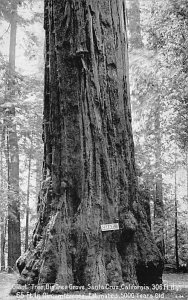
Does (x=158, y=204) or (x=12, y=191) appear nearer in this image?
(x=12, y=191)

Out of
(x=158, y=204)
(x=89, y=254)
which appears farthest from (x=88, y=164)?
(x=158, y=204)

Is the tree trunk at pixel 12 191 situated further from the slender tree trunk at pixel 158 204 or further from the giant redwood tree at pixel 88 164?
the giant redwood tree at pixel 88 164

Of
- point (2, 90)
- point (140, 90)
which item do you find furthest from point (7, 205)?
point (140, 90)

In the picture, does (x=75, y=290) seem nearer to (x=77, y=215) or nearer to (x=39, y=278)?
(x=39, y=278)

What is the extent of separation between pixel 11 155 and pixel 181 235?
848cm

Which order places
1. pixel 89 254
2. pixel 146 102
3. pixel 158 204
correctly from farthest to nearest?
pixel 158 204 → pixel 146 102 → pixel 89 254

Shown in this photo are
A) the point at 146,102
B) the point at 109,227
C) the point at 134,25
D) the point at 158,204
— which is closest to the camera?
the point at 109,227

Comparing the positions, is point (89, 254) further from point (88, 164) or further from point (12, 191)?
point (12, 191)

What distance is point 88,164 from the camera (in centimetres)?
419

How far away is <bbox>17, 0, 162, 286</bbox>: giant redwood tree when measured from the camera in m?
3.89

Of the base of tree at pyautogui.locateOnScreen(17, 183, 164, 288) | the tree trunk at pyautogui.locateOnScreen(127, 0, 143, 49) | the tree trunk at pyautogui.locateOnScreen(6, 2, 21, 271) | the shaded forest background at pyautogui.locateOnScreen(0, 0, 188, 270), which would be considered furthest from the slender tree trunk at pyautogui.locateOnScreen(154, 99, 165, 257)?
the base of tree at pyautogui.locateOnScreen(17, 183, 164, 288)

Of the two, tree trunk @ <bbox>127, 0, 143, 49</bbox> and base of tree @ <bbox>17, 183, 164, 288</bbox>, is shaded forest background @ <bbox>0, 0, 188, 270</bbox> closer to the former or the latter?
tree trunk @ <bbox>127, 0, 143, 49</bbox>

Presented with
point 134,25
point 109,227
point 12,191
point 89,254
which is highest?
point 134,25

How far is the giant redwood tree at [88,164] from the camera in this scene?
3.89m
